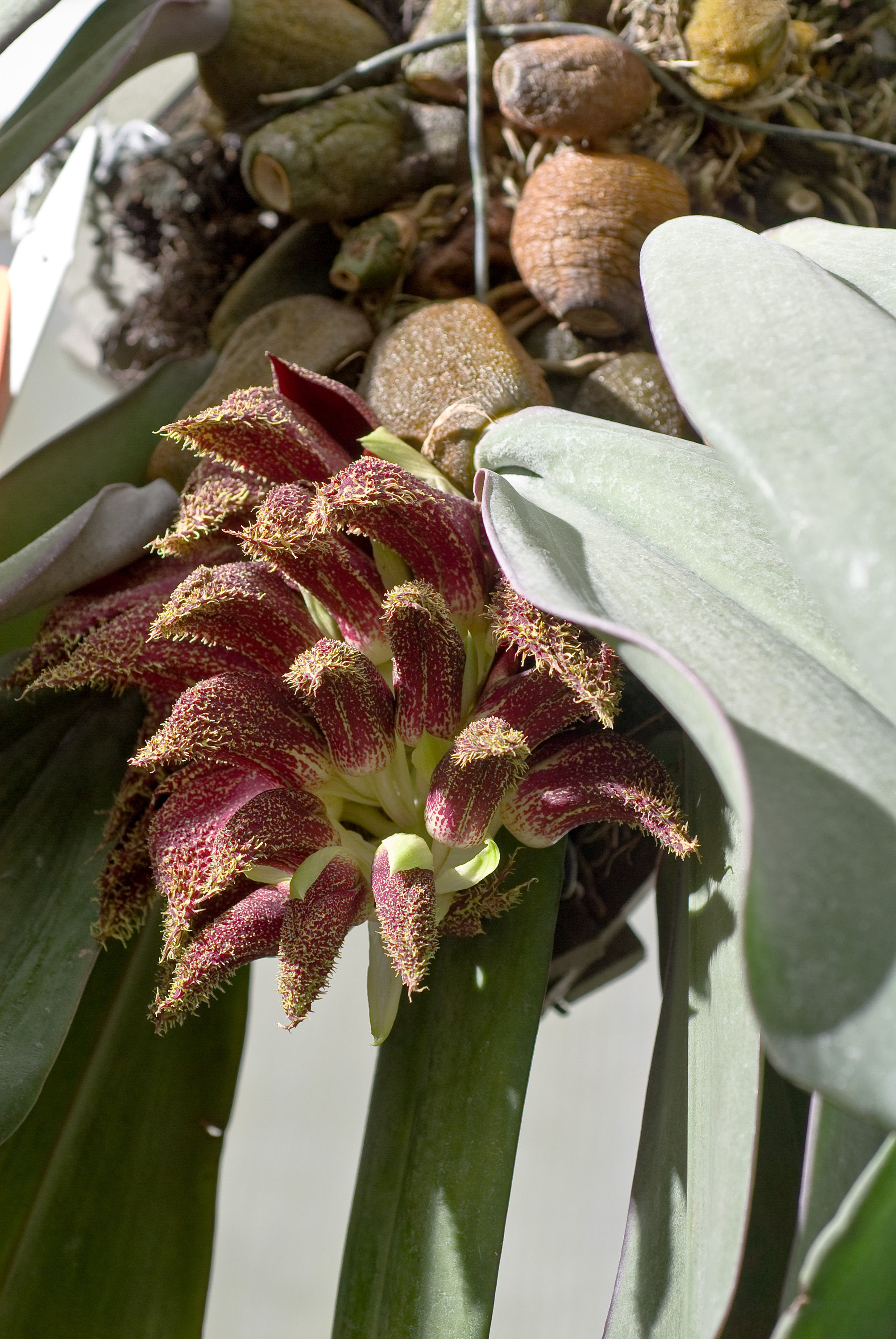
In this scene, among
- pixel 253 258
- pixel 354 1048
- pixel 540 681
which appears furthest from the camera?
pixel 354 1048

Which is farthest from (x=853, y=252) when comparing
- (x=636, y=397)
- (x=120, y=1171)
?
(x=120, y=1171)

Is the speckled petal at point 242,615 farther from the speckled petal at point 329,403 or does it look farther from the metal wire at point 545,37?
the metal wire at point 545,37

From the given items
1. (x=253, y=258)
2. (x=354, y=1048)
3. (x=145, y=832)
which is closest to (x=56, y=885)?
(x=145, y=832)

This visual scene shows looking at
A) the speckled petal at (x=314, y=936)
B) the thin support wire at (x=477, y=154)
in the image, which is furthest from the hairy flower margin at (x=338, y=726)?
the thin support wire at (x=477, y=154)

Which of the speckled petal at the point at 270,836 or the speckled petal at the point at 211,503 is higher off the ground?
the speckled petal at the point at 211,503

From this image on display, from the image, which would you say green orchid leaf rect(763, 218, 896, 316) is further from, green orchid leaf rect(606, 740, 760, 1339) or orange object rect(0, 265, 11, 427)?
orange object rect(0, 265, 11, 427)

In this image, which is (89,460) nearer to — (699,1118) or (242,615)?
(242,615)

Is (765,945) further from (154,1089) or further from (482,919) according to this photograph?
(154,1089)
